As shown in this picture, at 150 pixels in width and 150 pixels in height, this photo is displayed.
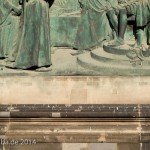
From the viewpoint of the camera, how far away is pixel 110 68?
28.5 ft

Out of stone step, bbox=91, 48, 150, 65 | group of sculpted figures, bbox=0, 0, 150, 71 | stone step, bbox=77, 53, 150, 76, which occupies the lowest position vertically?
stone step, bbox=77, 53, 150, 76

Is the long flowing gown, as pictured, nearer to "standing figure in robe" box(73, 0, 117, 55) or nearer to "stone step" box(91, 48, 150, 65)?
"standing figure in robe" box(73, 0, 117, 55)

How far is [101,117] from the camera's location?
27.6ft

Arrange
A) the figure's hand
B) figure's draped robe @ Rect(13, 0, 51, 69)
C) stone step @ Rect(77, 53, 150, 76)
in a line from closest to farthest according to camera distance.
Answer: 1. stone step @ Rect(77, 53, 150, 76)
2. figure's draped robe @ Rect(13, 0, 51, 69)
3. the figure's hand

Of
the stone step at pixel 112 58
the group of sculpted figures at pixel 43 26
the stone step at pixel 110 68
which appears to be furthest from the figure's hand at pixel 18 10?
the stone step at pixel 112 58

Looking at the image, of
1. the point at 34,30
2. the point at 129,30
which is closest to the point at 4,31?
the point at 34,30

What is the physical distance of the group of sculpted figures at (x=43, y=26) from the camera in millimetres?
8766

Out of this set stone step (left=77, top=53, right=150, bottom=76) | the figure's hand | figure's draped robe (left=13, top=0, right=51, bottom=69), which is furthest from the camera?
the figure's hand

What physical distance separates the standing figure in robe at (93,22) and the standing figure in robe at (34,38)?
1.53 feet

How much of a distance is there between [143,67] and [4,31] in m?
2.03

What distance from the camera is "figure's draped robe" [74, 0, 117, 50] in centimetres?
885

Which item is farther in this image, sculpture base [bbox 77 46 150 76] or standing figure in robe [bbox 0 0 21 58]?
standing figure in robe [bbox 0 0 21 58]

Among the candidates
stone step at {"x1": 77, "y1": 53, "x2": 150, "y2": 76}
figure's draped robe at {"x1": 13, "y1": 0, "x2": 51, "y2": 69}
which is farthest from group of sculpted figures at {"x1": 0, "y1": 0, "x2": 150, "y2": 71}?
stone step at {"x1": 77, "y1": 53, "x2": 150, "y2": 76}

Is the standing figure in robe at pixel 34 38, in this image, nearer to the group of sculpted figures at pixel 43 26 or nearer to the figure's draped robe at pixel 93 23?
the group of sculpted figures at pixel 43 26
